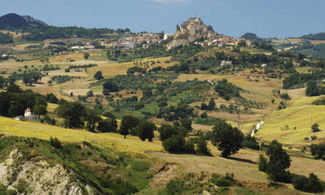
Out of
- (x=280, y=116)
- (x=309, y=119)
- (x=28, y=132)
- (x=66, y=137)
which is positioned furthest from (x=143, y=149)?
(x=280, y=116)

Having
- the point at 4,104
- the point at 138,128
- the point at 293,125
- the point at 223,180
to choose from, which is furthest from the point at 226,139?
the point at 293,125

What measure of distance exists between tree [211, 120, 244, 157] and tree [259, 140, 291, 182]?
46.7 feet

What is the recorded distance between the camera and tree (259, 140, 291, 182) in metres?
77.0

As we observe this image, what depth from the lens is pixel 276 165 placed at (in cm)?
7825

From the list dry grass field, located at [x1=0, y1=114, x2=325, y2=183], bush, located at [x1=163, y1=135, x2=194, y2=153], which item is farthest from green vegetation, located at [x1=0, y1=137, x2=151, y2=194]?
bush, located at [x1=163, y1=135, x2=194, y2=153]

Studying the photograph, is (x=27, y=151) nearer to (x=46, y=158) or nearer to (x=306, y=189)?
(x=46, y=158)

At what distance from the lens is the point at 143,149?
8769cm

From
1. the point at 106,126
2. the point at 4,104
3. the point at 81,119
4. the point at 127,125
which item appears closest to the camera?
the point at 4,104

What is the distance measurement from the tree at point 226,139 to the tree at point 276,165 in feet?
46.7

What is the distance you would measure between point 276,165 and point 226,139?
21477 mm

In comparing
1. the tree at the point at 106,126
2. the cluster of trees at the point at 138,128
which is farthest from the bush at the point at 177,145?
the tree at the point at 106,126

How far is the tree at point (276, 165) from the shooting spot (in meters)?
77.0

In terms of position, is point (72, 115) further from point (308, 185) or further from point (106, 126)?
point (308, 185)

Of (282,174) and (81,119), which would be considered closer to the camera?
(282,174)
